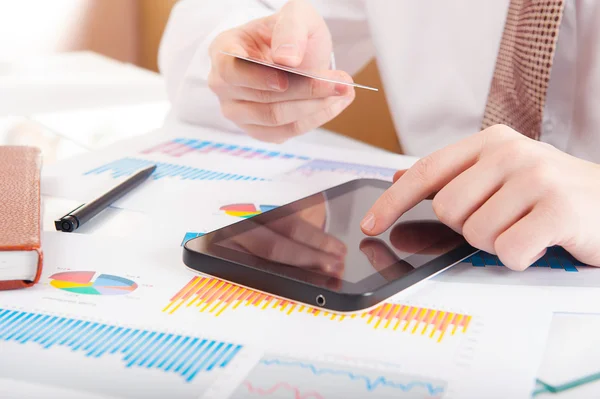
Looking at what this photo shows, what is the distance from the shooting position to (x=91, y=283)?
16.0 inches

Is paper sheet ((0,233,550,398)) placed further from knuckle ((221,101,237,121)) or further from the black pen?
knuckle ((221,101,237,121))

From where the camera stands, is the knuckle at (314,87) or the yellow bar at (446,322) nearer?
the yellow bar at (446,322)

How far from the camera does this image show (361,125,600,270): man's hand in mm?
410

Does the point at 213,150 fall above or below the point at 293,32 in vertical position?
below

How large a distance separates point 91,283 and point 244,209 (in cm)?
17

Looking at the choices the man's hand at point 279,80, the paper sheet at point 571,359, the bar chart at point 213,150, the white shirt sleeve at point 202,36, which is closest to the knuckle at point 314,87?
the man's hand at point 279,80

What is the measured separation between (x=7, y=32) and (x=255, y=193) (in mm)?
1287

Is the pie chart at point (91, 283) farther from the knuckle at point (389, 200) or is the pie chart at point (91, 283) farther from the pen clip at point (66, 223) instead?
the knuckle at point (389, 200)

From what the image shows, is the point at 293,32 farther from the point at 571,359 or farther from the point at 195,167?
the point at 571,359

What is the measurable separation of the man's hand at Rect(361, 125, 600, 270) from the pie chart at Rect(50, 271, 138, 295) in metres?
0.16

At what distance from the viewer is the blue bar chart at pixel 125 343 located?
32cm

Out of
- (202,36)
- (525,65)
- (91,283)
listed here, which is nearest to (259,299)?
(91,283)

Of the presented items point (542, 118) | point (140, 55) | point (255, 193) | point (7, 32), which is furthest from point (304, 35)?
point (140, 55)

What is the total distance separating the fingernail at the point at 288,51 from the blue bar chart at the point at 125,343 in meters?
0.29
